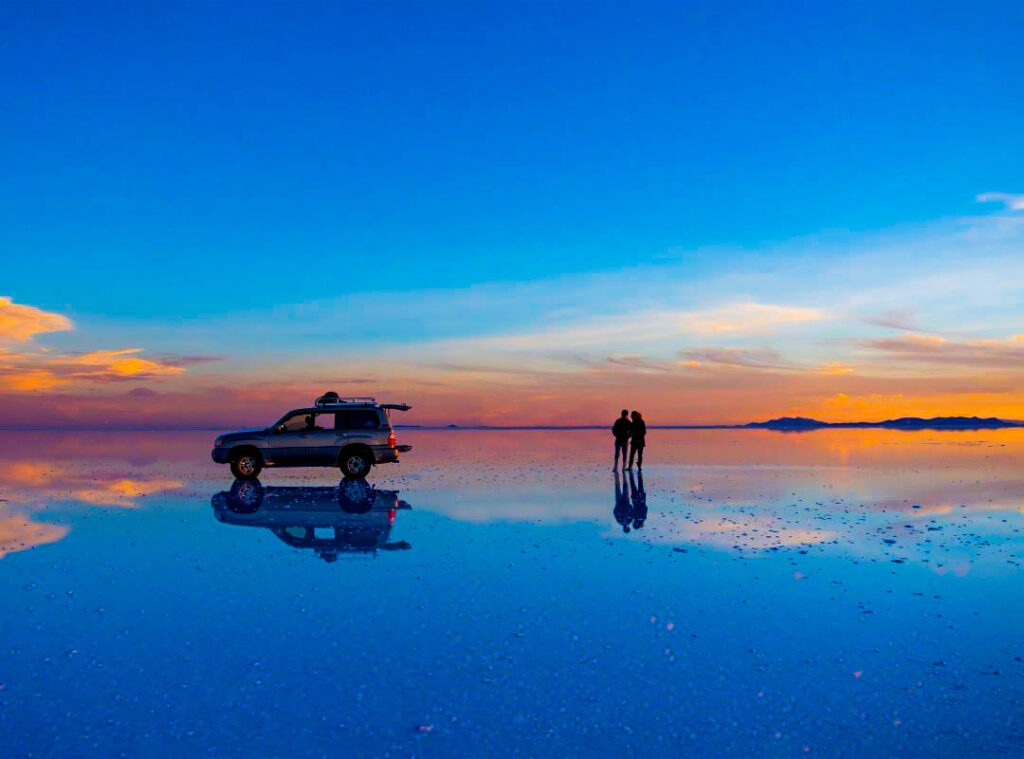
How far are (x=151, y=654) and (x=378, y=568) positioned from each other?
3883mm

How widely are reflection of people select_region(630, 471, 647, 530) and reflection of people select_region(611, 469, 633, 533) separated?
0.36ft

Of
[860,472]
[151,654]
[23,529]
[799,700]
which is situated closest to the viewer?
[799,700]

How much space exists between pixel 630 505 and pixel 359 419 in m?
10.4

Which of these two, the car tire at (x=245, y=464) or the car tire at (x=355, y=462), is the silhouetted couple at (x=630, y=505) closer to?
the car tire at (x=355, y=462)

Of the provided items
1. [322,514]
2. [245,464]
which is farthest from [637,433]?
[322,514]

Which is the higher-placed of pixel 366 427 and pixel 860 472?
pixel 366 427

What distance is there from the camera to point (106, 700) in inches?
228

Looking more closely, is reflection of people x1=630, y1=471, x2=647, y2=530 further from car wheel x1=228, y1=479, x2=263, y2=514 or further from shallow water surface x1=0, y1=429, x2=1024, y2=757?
car wheel x1=228, y1=479, x2=263, y2=514

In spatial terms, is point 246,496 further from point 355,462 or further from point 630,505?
point 630,505

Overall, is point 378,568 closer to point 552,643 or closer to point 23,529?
point 552,643

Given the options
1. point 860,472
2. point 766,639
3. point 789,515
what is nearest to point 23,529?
point 766,639

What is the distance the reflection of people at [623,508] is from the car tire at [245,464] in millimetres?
11344

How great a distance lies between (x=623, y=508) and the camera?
16.7 metres

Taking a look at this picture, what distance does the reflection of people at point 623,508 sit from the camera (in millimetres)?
14617
